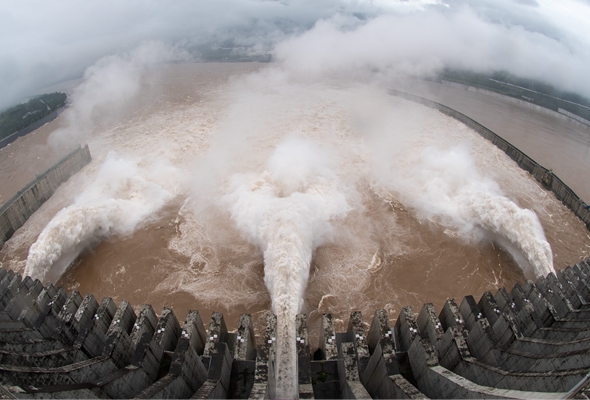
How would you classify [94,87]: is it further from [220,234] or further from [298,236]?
[298,236]

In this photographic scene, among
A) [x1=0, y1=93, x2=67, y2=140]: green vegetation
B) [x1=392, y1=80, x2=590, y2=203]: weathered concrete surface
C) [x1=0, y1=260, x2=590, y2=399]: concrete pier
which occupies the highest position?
[x1=0, y1=260, x2=590, y2=399]: concrete pier

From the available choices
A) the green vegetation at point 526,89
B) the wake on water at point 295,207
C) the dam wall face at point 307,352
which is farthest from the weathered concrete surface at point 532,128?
the dam wall face at point 307,352

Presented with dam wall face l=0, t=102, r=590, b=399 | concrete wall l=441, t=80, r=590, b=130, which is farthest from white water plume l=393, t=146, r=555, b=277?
concrete wall l=441, t=80, r=590, b=130

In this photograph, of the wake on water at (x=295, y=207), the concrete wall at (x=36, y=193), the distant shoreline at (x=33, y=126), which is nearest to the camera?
the wake on water at (x=295, y=207)

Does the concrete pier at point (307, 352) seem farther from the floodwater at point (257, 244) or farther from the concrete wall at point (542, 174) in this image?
the concrete wall at point (542, 174)

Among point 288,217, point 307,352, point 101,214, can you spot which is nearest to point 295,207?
point 288,217

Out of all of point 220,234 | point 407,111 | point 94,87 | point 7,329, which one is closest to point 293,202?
point 220,234

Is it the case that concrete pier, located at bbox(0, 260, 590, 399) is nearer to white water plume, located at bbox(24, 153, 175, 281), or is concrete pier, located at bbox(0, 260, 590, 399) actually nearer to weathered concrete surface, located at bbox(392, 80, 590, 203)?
white water plume, located at bbox(24, 153, 175, 281)
